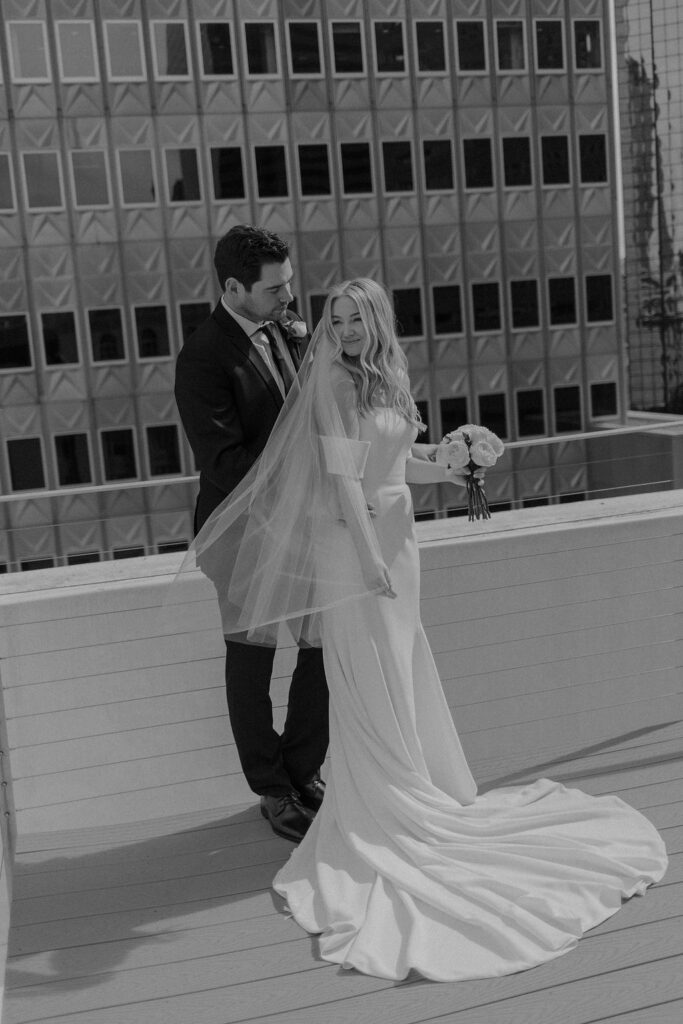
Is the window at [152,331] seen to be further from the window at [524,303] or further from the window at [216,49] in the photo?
the window at [524,303]

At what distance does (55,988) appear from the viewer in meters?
2.40

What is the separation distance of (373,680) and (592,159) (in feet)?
112

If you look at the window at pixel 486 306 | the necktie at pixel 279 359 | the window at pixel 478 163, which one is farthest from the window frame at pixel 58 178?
the necktie at pixel 279 359

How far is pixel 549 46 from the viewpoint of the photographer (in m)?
32.9

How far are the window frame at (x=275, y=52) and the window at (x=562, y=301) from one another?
10.4 meters

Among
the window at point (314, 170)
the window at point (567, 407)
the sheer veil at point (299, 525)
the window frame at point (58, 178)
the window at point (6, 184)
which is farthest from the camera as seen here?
the window at point (567, 407)

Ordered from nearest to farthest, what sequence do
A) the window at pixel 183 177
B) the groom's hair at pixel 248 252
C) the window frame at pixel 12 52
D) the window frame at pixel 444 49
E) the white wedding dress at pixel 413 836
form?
the white wedding dress at pixel 413 836, the groom's hair at pixel 248 252, the window frame at pixel 12 52, the window at pixel 183 177, the window frame at pixel 444 49

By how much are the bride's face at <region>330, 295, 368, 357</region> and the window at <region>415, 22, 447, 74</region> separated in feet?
104

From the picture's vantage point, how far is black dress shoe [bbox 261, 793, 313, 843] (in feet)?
10.2

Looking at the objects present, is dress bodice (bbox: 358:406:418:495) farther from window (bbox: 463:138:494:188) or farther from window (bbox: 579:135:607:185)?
window (bbox: 579:135:607:185)

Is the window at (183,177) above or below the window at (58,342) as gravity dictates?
above

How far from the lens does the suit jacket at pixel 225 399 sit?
9.55 ft

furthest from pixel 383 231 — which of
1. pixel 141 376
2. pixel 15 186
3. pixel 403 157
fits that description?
pixel 15 186

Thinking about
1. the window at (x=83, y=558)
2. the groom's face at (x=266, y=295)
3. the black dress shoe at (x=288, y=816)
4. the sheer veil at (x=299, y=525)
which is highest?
the groom's face at (x=266, y=295)
